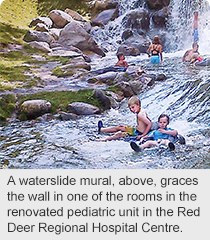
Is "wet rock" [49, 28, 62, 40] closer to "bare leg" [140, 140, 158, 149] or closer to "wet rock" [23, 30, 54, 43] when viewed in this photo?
"wet rock" [23, 30, 54, 43]

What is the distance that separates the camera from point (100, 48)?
7.58 meters

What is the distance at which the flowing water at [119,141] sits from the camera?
7.17 ft

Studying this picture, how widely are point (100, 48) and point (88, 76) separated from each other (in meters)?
3.05

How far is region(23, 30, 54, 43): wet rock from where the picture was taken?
285 inches

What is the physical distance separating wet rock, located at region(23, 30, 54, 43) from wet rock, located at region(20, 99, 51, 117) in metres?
4.17

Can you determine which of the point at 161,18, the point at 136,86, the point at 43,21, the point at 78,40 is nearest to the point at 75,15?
the point at 43,21

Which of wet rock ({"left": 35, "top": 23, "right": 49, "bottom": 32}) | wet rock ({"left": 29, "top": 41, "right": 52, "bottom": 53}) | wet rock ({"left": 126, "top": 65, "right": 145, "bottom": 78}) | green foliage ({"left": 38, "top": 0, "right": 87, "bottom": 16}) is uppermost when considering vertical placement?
green foliage ({"left": 38, "top": 0, "right": 87, "bottom": 16})

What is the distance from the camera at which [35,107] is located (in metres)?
3.35

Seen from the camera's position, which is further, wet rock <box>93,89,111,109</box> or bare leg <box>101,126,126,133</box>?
wet rock <box>93,89,111,109</box>

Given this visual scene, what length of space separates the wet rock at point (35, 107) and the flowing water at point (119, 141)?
14 cm

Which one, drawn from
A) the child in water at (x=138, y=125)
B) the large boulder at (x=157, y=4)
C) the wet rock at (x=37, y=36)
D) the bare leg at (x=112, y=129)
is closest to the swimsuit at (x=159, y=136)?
the child in water at (x=138, y=125)

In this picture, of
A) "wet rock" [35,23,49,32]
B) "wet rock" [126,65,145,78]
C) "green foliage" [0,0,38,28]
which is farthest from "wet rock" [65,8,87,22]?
"wet rock" [126,65,145,78]
